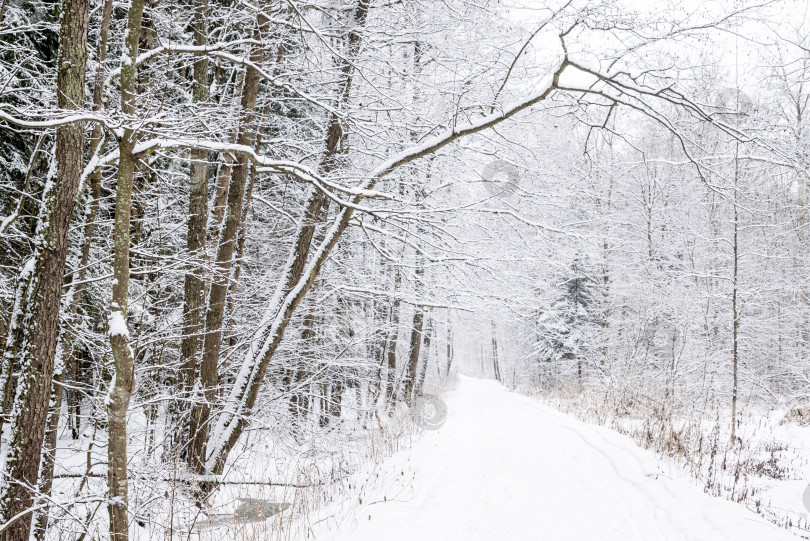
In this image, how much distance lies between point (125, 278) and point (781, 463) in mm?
7947

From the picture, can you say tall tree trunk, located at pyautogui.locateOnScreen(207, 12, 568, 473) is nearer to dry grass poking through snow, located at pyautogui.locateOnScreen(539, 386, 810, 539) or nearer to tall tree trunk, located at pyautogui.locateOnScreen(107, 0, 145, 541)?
tall tree trunk, located at pyautogui.locateOnScreen(107, 0, 145, 541)

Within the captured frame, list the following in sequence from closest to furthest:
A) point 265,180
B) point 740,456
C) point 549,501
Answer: point 549,501 → point 740,456 → point 265,180

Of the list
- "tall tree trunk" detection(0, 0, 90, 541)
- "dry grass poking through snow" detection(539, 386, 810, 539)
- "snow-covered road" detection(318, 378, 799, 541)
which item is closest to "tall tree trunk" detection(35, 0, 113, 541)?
"tall tree trunk" detection(0, 0, 90, 541)

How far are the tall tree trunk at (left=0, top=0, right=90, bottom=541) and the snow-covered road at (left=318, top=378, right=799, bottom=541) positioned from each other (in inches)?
82.8

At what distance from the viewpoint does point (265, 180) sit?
9836 millimetres

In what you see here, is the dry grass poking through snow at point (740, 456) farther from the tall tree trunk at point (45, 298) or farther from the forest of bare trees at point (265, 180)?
the tall tree trunk at point (45, 298)

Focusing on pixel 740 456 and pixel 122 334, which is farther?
pixel 740 456

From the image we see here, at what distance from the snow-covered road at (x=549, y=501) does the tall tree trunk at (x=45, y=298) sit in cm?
210

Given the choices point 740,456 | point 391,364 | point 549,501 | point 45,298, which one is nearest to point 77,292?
point 45,298

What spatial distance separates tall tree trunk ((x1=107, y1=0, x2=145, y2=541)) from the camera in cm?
245

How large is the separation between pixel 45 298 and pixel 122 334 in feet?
3.40

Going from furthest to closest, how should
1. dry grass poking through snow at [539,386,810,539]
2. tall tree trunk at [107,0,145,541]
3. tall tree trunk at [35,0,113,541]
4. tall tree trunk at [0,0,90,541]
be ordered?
dry grass poking through snow at [539,386,810,539], tall tree trunk at [35,0,113,541], tall tree trunk at [0,0,90,541], tall tree trunk at [107,0,145,541]

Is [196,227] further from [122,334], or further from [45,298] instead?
[122,334]

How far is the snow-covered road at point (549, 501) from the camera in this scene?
3713 mm
